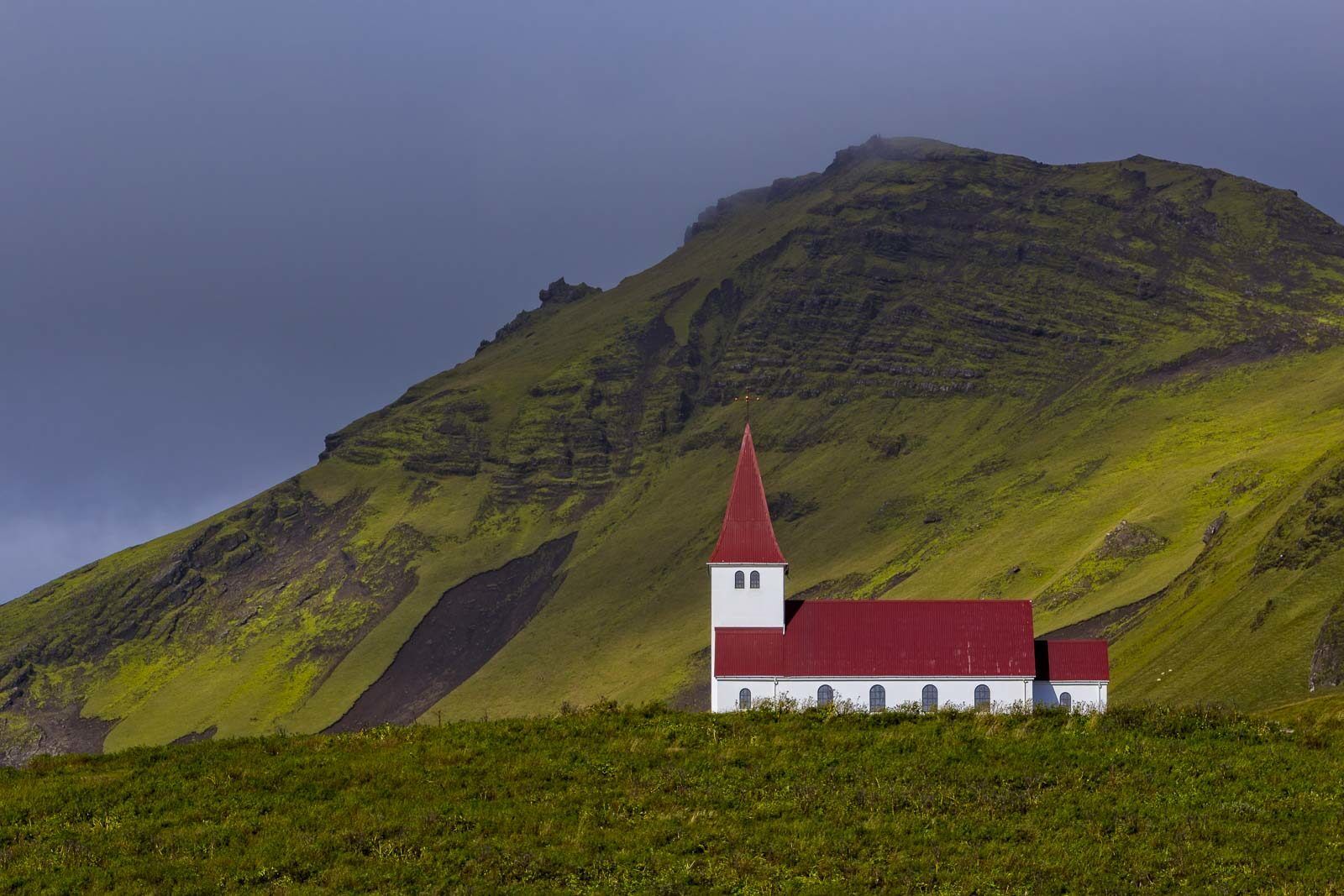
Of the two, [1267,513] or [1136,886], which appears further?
[1267,513]

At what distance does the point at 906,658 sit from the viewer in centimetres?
7312

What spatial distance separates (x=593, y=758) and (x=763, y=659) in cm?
4545

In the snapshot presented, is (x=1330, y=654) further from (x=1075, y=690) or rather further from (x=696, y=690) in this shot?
(x=696, y=690)

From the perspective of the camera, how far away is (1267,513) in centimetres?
13525

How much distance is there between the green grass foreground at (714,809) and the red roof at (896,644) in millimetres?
41263

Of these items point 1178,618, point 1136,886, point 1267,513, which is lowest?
point 1136,886

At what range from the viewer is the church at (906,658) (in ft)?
239

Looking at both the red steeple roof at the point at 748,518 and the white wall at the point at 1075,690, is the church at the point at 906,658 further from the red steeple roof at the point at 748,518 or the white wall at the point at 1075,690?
the red steeple roof at the point at 748,518

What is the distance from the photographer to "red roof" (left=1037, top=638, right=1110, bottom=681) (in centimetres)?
7519

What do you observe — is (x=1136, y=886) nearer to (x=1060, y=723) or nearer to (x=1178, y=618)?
(x=1060, y=723)

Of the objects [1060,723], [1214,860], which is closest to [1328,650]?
[1060,723]

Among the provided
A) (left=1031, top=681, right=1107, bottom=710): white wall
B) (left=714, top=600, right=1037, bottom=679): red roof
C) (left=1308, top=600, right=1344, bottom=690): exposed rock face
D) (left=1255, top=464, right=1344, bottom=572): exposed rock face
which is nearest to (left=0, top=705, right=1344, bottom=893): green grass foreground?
(left=714, top=600, right=1037, bottom=679): red roof

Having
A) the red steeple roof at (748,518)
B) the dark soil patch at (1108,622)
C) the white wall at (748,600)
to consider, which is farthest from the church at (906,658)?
the dark soil patch at (1108,622)

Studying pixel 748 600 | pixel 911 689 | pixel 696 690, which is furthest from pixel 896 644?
pixel 696 690
